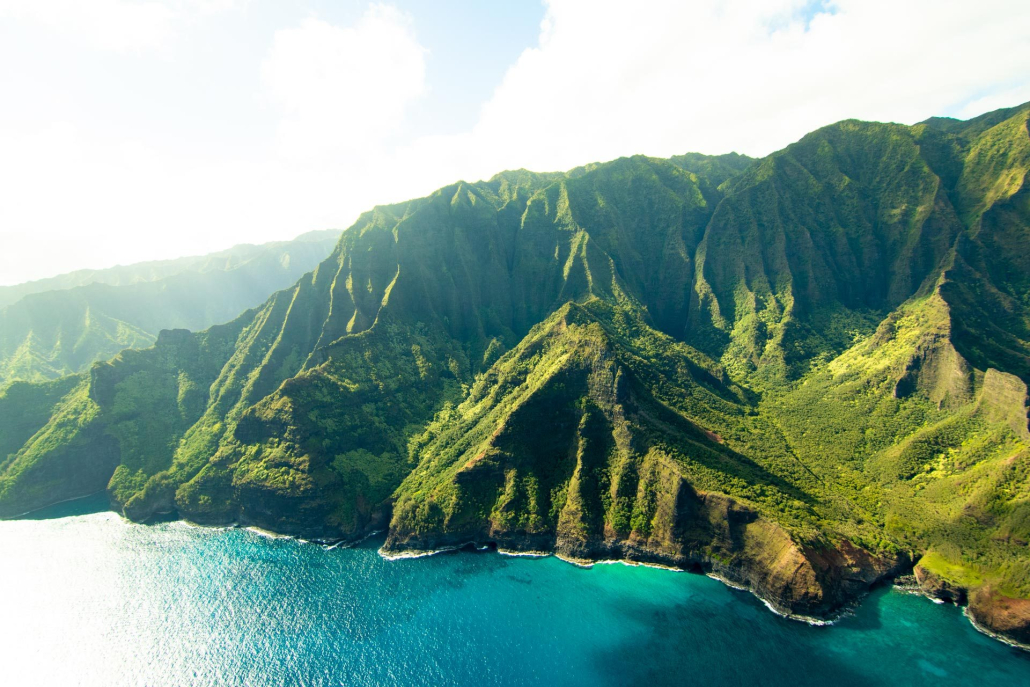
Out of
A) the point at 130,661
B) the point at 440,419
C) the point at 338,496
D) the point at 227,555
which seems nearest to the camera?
the point at 130,661

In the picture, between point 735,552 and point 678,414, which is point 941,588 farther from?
point 678,414

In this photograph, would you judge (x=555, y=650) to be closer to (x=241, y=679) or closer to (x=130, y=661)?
(x=241, y=679)

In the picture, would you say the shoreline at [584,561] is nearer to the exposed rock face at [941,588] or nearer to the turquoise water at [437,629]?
the exposed rock face at [941,588]

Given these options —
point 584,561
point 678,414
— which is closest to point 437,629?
point 584,561

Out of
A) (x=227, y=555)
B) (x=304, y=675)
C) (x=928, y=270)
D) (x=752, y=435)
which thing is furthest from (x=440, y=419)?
(x=928, y=270)

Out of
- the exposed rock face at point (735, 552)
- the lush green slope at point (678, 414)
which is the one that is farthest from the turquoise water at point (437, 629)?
the lush green slope at point (678, 414)
